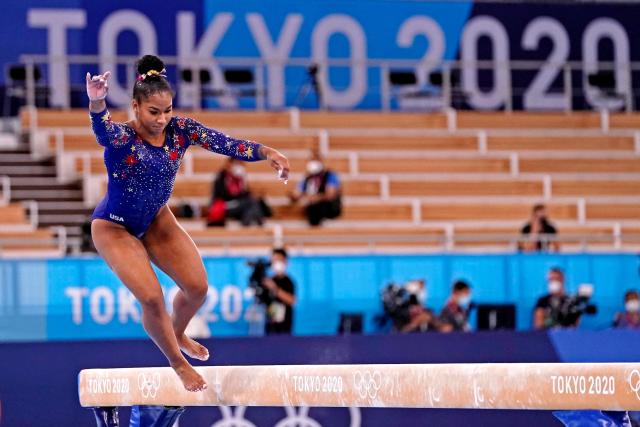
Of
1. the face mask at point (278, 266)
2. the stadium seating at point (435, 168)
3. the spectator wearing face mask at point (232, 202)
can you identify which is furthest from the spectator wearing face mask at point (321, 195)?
the face mask at point (278, 266)

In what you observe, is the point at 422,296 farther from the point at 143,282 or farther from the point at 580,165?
the point at 143,282

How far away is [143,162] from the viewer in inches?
249

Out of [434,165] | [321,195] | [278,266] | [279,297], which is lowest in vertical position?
[279,297]

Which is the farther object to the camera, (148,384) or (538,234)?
(538,234)

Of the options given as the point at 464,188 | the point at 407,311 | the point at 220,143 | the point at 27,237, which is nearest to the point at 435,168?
the point at 464,188

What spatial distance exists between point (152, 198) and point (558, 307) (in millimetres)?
6512

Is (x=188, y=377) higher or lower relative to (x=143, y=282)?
lower

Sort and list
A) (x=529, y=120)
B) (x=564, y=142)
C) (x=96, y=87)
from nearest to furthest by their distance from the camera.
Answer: (x=96, y=87)
(x=564, y=142)
(x=529, y=120)

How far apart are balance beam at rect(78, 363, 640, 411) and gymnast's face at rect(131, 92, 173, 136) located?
4.27ft

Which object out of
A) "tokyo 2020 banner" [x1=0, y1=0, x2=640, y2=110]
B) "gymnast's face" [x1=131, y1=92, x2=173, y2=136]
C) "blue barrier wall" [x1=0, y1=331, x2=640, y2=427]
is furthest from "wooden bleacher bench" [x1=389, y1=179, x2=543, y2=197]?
"gymnast's face" [x1=131, y1=92, x2=173, y2=136]

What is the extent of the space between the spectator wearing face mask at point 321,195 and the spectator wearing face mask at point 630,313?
140 inches

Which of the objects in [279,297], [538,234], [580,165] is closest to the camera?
[279,297]

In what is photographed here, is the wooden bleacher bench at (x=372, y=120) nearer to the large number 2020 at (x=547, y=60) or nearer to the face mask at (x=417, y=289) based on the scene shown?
the large number 2020 at (x=547, y=60)

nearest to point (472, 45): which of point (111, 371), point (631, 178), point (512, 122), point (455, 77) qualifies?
point (455, 77)
